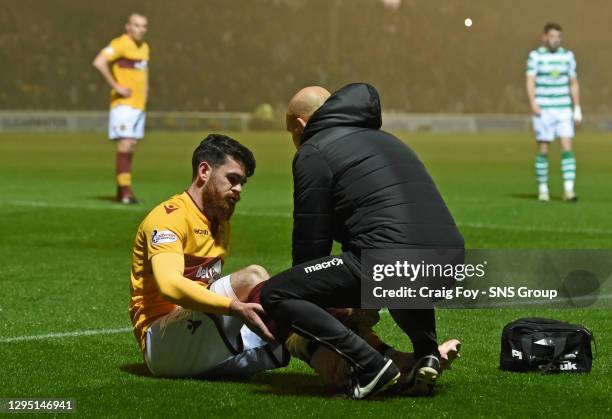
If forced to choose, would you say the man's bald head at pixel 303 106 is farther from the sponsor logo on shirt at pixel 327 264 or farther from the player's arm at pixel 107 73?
the player's arm at pixel 107 73

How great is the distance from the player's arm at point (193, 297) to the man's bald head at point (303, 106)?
2.59ft

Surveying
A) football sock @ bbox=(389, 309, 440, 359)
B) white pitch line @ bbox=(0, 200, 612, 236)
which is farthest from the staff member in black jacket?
white pitch line @ bbox=(0, 200, 612, 236)

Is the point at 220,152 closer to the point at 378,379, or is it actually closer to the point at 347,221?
the point at 347,221

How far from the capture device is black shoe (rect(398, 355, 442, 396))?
5.45 metres

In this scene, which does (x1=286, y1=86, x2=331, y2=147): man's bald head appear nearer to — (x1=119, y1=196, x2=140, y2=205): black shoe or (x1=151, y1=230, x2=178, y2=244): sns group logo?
(x1=151, y1=230, x2=178, y2=244): sns group logo

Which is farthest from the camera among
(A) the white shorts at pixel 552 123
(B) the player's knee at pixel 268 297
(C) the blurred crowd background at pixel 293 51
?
(C) the blurred crowd background at pixel 293 51

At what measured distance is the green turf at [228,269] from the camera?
543cm

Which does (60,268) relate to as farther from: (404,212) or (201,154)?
(404,212)

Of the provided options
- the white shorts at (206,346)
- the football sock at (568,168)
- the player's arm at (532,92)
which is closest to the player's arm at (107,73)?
the player's arm at (532,92)

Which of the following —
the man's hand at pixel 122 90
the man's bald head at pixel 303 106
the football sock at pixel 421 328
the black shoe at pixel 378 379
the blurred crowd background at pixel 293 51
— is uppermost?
the man's bald head at pixel 303 106

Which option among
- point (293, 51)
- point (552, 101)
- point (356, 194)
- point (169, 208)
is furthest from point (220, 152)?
point (293, 51)

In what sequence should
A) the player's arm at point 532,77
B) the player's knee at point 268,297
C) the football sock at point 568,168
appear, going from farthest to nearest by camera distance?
the player's arm at point 532,77 < the football sock at point 568,168 < the player's knee at point 268,297

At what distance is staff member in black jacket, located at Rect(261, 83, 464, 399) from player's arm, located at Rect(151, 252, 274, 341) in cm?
9

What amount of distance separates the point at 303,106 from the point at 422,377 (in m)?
1.30
